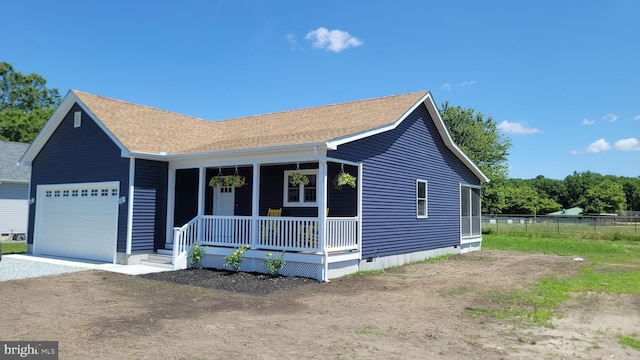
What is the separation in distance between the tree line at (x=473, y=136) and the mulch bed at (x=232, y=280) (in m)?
22.6

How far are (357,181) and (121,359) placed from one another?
7855 millimetres

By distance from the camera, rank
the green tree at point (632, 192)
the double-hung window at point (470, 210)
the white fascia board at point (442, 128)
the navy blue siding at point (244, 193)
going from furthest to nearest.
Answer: the green tree at point (632, 192) → the double-hung window at point (470, 210) → the white fascia board at point (442, 128) → the navy blue siding at point (244, 193)

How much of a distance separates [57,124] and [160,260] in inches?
260

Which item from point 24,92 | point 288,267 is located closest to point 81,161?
point 288,267

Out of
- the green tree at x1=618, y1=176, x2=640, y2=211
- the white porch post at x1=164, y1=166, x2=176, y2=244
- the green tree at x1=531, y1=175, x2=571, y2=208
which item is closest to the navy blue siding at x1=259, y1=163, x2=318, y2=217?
the white porch post at x1=164, y1=166, x2=176, y2=244

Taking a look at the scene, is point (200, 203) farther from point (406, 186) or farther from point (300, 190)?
point (406, 186)

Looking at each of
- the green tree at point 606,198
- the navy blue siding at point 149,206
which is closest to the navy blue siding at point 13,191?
the navy blue siding at point 149,206

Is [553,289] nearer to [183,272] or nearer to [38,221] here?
[183,272]

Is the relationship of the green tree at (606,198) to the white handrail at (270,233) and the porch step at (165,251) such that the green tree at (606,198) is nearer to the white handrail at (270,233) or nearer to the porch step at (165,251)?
the white handrail at (270,233)

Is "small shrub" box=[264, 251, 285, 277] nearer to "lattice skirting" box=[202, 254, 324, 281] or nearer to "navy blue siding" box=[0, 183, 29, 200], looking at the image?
"lattice skirting" box=[202, 254, 324, 281]

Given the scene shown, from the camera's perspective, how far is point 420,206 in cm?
1480

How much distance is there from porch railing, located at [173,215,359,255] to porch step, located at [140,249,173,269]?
485 millimetres

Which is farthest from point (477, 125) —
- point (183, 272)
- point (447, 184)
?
point (183, 272)

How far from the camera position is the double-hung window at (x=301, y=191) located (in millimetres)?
12898
